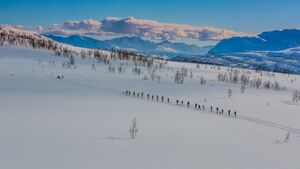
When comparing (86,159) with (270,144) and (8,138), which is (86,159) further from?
(270,144)

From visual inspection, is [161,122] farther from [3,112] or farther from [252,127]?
[3,112]

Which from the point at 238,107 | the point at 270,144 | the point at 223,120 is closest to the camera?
the point at 270,144

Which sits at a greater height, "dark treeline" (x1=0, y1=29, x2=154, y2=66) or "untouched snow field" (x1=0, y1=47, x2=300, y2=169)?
"dark treeline" (x1=0, y1=29, x2=154, y2=66)

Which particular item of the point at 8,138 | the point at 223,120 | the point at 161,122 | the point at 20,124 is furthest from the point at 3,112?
the point at 223,120

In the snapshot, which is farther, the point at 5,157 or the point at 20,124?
the point at 20,124

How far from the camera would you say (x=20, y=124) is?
59.8 ft

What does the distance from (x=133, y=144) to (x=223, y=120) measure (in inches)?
429

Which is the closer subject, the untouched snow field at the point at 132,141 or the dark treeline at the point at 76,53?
the untouched snow field at the point at 132,141

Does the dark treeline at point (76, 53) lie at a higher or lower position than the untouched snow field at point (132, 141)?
higher

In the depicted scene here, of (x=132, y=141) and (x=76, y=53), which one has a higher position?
(x=76, y=53)

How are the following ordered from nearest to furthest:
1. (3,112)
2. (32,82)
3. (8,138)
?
(8,138) → (3,112) → (32,82)

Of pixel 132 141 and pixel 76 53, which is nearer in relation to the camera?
pixel 132 141

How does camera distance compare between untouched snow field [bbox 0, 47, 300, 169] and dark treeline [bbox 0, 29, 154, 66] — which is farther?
dark treeline [bbox 0, 29, 154, 66]

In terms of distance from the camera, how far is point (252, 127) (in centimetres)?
2328
